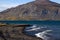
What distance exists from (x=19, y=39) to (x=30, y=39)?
157cm

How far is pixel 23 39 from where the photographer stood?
87.5 ft

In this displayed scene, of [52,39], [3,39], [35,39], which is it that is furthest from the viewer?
[52,39]

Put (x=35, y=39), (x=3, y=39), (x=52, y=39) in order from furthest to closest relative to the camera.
A: (x=52, y=39) < (x=35, y=39) < (x=3, y=39)

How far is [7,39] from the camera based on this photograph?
25.9 m

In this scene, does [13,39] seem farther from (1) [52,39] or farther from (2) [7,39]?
(1) [52,39]

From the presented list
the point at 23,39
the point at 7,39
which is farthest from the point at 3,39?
the point at 23,39

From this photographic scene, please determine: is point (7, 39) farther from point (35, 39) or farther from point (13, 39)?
point (35, 39)

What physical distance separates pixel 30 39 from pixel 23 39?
0.93 m

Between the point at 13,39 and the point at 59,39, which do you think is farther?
the point at 59,39

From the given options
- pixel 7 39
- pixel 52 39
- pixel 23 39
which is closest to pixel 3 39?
pixel 7 39

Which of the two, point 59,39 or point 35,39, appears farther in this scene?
point 59,39

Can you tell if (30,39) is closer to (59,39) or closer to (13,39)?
(13,39)

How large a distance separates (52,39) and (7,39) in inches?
274

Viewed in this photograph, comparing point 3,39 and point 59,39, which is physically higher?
point 3,39
